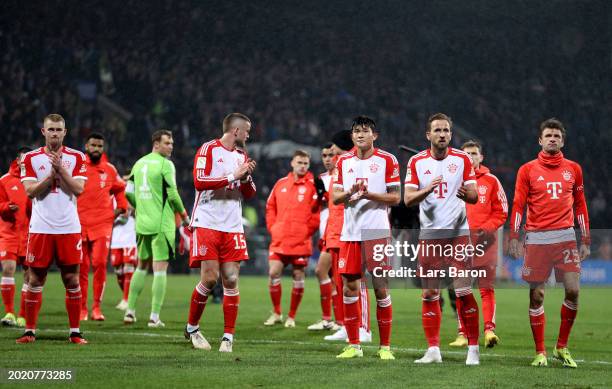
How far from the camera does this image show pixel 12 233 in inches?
444

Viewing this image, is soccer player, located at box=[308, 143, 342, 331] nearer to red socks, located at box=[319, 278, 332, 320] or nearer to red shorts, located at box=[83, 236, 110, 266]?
red socks, located at box=[319, 278, 332, 320]

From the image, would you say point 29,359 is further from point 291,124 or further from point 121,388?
point 291,124

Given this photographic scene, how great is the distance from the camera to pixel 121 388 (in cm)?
591

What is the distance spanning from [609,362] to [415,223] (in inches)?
194

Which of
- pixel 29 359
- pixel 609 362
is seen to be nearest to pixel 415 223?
pixel 609 362

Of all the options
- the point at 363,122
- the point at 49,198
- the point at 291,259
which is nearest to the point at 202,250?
the point at 49,198

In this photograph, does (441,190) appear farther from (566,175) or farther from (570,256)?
(570,256)

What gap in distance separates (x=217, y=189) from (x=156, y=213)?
10.1ft

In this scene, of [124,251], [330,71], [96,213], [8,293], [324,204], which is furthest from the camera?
[330,71]

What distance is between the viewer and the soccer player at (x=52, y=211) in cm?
833

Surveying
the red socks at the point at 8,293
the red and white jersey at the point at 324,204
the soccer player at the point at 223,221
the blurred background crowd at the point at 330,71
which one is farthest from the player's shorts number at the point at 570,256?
the blurred background crowd at the point at 330,71

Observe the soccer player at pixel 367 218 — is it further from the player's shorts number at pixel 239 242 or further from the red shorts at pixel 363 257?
the player's shorts number at pixel 239 242

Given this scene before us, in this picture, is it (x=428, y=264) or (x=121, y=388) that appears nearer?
(x=121, y=388)

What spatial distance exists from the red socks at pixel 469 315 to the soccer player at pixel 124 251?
7.03 meters
